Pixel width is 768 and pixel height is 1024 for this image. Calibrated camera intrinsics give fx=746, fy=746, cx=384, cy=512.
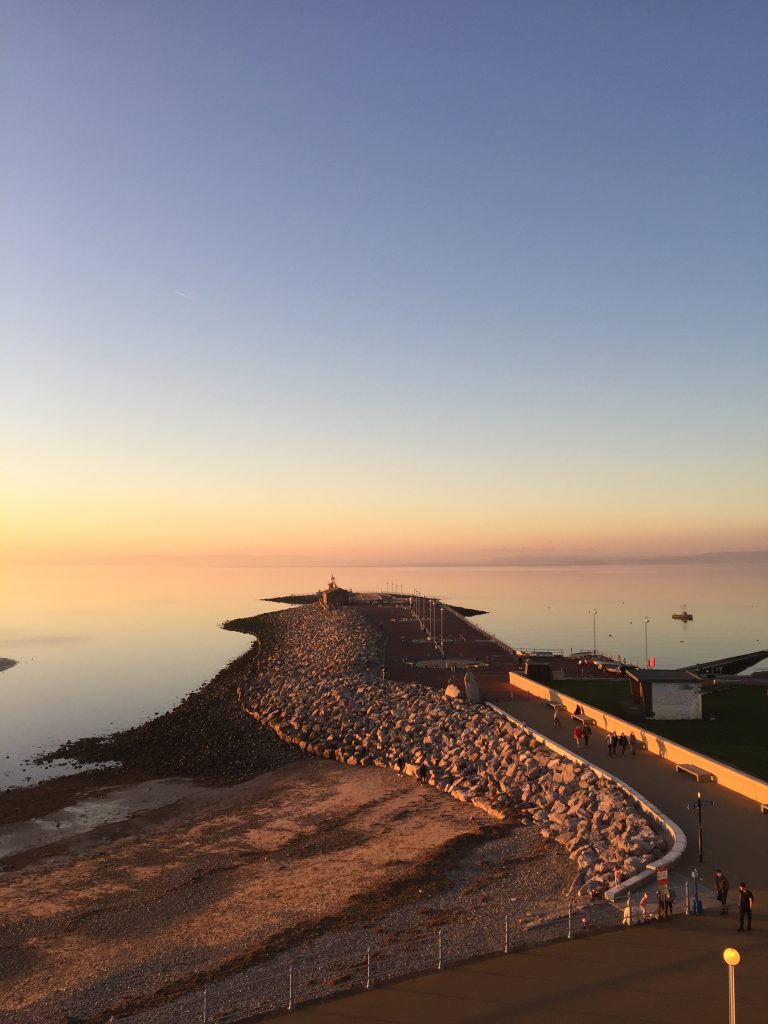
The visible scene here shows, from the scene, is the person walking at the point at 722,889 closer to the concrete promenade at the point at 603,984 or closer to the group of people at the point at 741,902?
the group of people at the point at 741,902

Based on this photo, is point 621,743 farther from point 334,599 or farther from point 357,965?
point 334,599

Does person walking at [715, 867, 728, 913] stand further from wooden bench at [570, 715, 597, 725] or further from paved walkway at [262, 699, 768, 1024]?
wooden bench at [570, 715, 597, 725]

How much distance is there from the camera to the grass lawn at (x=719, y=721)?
25.1 meters

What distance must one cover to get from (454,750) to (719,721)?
1099 centimetres

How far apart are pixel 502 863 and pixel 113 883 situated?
11.0 metres

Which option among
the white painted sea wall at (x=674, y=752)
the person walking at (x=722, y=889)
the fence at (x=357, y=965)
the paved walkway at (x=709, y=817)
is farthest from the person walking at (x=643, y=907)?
the white painted sea wall at (x=674, y=752)

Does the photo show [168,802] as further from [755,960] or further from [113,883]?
[755,960]

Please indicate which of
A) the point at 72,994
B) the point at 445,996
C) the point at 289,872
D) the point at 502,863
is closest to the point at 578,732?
the point at 502,863

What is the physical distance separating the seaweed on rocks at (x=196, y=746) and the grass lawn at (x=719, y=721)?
1478 cm

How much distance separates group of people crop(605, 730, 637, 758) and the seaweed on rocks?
14.2m

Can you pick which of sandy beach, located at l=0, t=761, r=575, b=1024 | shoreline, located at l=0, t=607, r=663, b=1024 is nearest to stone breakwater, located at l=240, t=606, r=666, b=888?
shoreline, located at l=0, t=607, r=663, b=1024

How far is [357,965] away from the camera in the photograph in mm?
13617

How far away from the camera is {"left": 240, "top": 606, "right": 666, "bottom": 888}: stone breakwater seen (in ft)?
62.9

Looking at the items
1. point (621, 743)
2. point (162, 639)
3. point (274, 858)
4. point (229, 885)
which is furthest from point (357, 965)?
point (162, 639)
